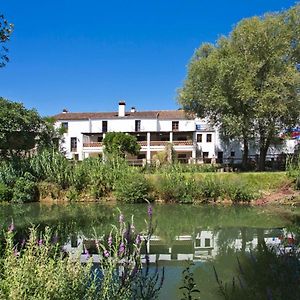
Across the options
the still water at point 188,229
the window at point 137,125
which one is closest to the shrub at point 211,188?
the still water at point 188,229

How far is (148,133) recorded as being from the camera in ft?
169

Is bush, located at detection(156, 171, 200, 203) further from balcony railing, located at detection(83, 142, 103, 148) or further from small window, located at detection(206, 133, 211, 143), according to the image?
small window, located at detection(206, 133, 211, 143)

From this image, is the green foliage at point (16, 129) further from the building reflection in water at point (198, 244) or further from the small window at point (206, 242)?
the small window at point (206, 242)

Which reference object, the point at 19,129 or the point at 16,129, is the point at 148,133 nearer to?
the point at 19,129

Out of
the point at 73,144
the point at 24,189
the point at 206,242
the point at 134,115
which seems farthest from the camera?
the point at 73,144

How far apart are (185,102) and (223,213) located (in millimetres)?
15298

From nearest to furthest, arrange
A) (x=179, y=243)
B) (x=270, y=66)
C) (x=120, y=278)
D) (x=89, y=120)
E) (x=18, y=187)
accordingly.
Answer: (x=120, y=278) → (x=179, y=243) → (x=18, y=187) → (x=270, y=66) → (x=89, y=120)

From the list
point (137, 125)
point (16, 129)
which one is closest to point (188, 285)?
point (16, 129)

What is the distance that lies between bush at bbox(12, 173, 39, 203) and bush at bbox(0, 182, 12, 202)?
39cm

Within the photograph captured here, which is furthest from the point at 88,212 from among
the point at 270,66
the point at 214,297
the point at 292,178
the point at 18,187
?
the point at 270,66

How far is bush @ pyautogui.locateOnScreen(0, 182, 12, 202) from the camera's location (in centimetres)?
2511

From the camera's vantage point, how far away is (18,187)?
2534cm

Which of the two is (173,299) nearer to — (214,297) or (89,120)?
(214,297)

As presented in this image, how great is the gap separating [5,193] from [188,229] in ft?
44.5
